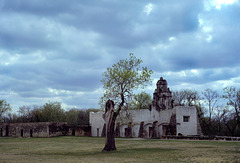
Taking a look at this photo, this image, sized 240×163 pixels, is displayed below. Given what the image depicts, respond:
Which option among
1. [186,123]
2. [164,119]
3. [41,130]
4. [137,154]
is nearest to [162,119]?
[164,119]

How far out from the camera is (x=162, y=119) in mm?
41000

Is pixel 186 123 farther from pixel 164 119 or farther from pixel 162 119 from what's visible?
pixel 162 119

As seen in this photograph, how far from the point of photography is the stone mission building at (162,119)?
38938 mm

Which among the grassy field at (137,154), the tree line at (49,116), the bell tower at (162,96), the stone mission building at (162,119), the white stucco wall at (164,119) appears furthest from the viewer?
the tree line at (49,116)

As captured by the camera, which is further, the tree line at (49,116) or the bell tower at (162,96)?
the tree line at (49,116)

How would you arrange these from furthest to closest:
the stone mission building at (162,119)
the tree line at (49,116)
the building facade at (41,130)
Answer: the tree line at (49,116)
the building facade at (41,130)
the stone mission building at (162,119)

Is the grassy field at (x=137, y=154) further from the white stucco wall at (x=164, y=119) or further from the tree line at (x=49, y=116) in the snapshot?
the tree line at (x=49, y=116)

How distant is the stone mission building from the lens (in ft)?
128

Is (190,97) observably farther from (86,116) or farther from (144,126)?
(86,116)

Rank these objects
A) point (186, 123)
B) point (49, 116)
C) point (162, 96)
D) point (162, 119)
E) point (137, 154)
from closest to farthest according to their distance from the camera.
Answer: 1. point (137, 154)
2. point (186, 123)
3. point (162, 96)
4. point (162, 119)
5. point (49, 116)

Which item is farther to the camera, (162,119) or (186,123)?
(162,119)

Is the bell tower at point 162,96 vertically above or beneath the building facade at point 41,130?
above

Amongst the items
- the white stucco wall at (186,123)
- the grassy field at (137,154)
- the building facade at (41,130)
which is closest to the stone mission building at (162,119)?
the white stucco wall at (186,123)

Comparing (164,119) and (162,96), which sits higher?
(162,96)
